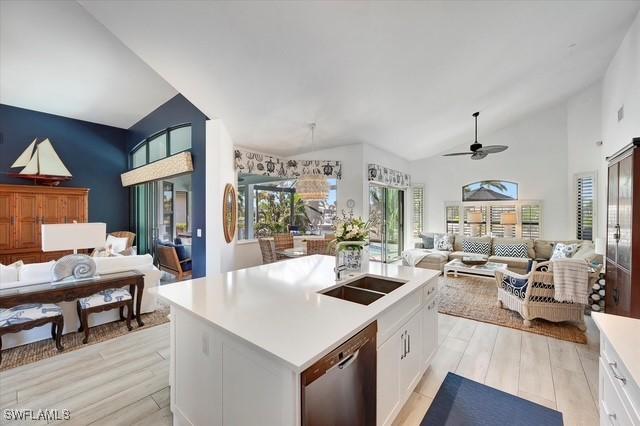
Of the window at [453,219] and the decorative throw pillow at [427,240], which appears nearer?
the decorative throw pillow at [427,240]

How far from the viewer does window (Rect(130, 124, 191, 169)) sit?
16.7ft

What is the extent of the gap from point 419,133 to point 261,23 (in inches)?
174

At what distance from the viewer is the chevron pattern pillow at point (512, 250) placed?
6.08 meters

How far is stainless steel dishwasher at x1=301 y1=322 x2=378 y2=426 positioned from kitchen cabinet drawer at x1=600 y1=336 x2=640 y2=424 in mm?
979

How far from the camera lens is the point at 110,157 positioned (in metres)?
6.95

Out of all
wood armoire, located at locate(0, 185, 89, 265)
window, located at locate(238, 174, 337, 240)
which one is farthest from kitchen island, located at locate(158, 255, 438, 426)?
wood armoire, located at locate(0, 185, 89, 265)

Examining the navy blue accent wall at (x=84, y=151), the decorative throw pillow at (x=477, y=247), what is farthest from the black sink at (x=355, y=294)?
the navy blue accent wall at (x=84, y=151)

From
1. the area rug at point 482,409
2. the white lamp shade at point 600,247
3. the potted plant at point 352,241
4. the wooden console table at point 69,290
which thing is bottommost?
the area rug at point 482,409

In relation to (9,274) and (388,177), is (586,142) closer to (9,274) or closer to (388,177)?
(388,177)

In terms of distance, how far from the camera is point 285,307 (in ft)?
5.24

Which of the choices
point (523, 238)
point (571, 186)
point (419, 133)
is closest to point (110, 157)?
point (419, 133)

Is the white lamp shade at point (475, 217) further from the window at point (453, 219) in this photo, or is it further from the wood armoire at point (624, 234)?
the wood armoire at point (624, 234)

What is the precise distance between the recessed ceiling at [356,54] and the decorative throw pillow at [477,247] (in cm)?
325

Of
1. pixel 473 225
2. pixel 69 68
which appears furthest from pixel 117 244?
pixel 473 225
